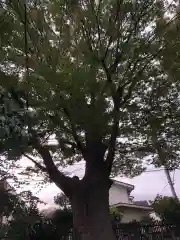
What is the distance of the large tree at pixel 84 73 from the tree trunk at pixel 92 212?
0.07 feet

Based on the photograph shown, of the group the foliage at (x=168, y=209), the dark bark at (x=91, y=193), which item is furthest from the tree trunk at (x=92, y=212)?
the foliage at (x=168, y=209)

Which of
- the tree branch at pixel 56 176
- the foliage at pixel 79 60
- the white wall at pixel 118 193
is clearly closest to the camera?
the foliage at pixel 79 60

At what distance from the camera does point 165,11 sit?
317 inches

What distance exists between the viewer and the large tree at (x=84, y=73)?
6.77 meters

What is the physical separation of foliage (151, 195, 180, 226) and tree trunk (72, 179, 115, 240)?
4.95 metres

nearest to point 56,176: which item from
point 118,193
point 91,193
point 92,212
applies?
point 91,193

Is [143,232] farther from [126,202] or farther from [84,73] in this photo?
[126,202]

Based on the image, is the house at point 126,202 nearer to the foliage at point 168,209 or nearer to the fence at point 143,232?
the foliage at point 168,209

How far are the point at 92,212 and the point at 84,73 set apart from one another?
349 centimetres

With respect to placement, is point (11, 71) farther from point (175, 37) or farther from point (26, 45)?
point (175, 37)

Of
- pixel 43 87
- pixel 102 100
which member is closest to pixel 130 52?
pixel 102 100

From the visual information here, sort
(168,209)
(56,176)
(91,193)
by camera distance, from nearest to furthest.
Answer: (91,193) < (56,176) < (168,209)

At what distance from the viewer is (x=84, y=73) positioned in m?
6.65

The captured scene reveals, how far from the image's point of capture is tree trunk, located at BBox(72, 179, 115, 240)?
8.12m
